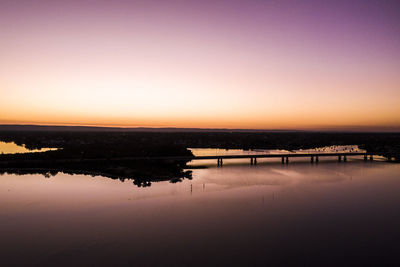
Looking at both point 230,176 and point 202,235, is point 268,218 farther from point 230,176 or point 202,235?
point 230,176

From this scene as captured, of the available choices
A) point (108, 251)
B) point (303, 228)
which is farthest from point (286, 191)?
point (108, 251)

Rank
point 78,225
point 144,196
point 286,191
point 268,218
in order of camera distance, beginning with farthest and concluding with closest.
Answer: point 286,191, point 144,196, point 268,218, point 78,225

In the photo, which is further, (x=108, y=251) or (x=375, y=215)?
(x=375, y=215)

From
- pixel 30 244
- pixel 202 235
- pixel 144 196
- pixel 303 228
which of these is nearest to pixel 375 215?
pixel 303 228

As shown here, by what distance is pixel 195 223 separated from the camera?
29906mm

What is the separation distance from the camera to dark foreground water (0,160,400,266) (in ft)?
72.8

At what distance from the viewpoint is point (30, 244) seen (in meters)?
23.9

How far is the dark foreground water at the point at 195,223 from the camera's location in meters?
22.2

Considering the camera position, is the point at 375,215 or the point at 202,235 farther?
the point at 375,215

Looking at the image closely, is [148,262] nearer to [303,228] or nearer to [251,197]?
[303,228]

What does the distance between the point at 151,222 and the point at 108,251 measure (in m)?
7.24

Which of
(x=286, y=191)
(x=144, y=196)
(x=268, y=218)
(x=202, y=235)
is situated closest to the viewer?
(x=202, y=235)

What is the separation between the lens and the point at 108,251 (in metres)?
22.7

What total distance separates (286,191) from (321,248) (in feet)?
71.8
